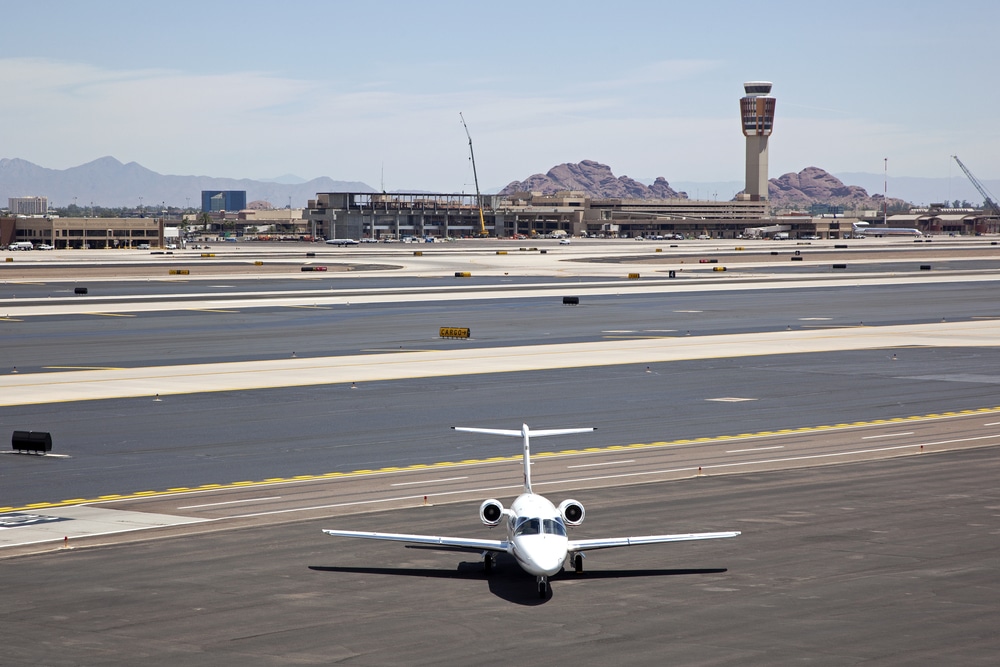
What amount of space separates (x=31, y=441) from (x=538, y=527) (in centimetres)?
2044

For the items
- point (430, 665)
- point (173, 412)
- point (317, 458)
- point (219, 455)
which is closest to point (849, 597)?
point (430, 665)

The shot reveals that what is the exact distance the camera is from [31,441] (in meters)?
35.4

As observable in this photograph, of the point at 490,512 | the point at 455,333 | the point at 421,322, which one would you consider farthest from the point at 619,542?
the point at 421,322

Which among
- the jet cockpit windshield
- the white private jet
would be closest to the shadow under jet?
the white private jet

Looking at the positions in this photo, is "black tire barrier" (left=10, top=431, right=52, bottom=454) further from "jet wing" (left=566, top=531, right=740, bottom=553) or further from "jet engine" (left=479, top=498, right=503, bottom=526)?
"jet wing" (left=566, top=531, right=740, bottom=553)

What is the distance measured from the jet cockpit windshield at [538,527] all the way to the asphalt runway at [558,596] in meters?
1.20

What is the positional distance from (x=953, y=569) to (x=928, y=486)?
8.48 meters

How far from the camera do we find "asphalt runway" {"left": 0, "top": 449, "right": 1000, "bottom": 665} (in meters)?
17.9

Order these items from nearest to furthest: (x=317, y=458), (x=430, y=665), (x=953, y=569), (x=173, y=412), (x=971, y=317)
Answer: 1. (x=430, y=665)
2. (x=953, y=569)
3. (x=317, y=458)
4. (x=173, y=412)
5. (x=971, y=317)

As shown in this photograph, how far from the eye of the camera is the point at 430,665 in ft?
56.8

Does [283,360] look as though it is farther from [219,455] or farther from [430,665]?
[430,665]

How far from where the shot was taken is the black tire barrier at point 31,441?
35.3 metres

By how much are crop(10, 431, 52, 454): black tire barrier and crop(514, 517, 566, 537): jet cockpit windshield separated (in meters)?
19.7

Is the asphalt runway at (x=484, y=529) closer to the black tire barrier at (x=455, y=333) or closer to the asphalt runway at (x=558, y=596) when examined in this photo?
the asphalt runway at (x=558, y=596)
